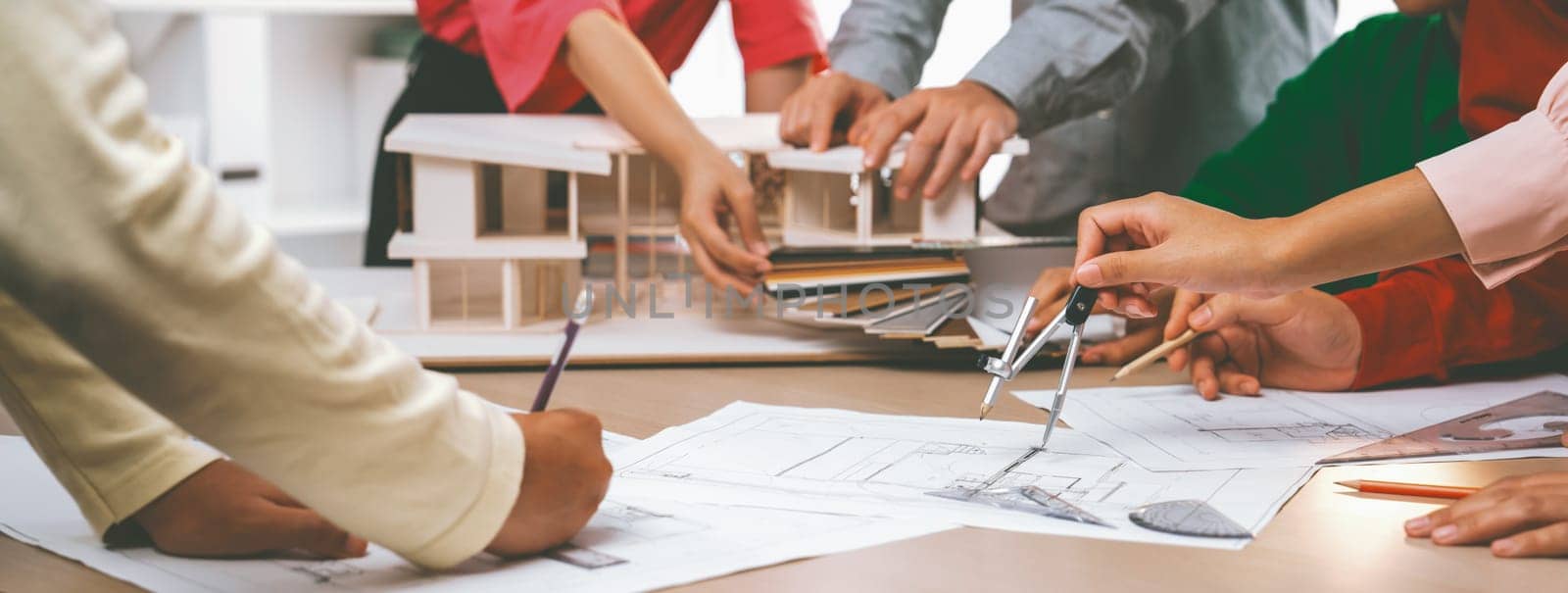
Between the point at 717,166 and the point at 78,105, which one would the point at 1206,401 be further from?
the point at 78,105

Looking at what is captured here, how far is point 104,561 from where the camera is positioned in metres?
0.67

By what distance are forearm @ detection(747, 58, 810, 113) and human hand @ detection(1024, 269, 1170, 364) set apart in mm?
641

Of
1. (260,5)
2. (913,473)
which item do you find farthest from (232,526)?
(260,5)

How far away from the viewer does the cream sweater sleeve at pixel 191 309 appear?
0.48 metres

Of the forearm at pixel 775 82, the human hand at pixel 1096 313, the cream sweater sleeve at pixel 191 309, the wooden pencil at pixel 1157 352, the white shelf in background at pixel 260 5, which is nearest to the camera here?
the cream sweater sleeve at pixel 191 309

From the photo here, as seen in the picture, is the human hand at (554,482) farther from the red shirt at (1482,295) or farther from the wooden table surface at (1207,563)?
the red shirt at (1482,295)

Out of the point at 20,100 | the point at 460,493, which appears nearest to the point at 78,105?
the point at 20,100

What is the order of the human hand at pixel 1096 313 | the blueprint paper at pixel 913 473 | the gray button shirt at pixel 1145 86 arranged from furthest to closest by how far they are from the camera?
the gray button shirt at pixel 1145 86 < the human hand at pixel 1096 313 < the blueprint paper at pixel 913 473

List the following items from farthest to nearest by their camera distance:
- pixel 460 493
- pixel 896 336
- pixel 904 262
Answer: pixel 904 262, pixel 896 336, pixel 460 493

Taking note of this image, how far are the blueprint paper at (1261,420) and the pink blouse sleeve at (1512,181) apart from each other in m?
0.16

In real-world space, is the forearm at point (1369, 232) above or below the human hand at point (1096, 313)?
above

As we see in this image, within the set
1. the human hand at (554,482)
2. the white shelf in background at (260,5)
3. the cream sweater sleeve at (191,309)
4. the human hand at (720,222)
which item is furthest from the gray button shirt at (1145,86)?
the white shelf in background at (260,5)

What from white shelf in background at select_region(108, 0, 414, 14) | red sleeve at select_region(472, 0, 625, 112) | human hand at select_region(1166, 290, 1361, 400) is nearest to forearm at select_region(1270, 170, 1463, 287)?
human hand at select_region(1166, 290, 1361, 400)

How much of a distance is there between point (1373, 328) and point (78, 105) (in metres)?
0.98
